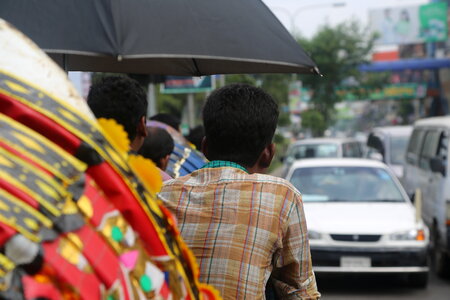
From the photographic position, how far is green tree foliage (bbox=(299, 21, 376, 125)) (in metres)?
38.0

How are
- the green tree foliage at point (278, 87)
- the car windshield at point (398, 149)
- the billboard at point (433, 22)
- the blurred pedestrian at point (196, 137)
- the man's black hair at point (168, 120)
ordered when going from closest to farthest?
the man's black hair at point (168, 120), the blurred pedestrian at point (196, 137), the car windshield at point (398, 149), the green tree foliage at point (278, 87), the billboard at point (433, 22)

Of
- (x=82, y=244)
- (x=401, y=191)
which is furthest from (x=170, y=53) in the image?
(x=401, y=191)

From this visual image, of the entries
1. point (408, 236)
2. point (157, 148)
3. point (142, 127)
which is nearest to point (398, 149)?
point (408, 236)

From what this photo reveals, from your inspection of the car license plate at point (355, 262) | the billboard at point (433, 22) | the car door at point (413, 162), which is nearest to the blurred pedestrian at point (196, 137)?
the car license plate at point (355, 262)

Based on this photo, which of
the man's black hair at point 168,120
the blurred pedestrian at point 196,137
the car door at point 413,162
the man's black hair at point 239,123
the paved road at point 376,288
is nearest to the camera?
the man's black hair at point 239,123

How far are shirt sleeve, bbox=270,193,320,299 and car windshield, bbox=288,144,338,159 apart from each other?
14008 mm

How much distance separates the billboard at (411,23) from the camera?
5209cm

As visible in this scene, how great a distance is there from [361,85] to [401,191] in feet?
106

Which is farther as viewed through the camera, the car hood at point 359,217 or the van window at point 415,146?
the van window at point 415,146

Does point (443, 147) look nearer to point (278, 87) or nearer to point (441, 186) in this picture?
point (441, 186)

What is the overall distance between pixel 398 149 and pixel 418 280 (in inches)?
354

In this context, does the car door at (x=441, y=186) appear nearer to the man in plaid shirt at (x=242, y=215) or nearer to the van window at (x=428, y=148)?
the van window at (x=428, y=148)

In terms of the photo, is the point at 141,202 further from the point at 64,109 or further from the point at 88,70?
the point at 88,70

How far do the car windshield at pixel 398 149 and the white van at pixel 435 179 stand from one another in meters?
3.12
